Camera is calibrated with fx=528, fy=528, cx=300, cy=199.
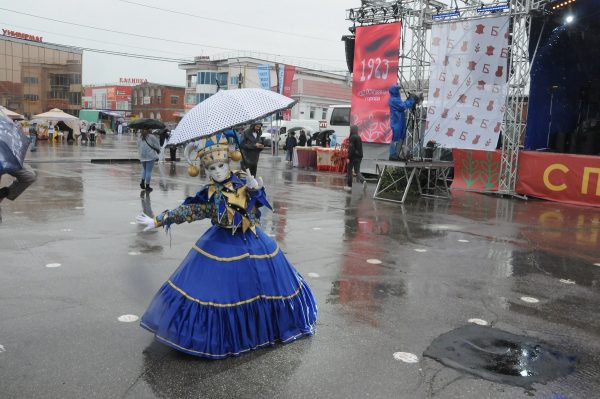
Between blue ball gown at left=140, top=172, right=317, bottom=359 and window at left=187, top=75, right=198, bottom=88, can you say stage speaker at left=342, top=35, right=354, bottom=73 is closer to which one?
blue ball gown at left=140, top=172, right=317, bottom=359

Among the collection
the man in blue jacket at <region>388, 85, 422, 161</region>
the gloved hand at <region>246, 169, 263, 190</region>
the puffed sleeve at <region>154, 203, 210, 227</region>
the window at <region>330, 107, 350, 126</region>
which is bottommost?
the puffed sleeve at <region>154, 203, 210, 227</region>

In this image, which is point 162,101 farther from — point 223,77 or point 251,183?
point 251,183

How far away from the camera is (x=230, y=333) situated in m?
3.56

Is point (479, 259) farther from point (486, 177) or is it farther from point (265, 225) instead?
point (486, 177)

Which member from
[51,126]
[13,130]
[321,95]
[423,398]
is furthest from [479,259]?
[321,95]

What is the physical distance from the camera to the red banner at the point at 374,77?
14.7 m

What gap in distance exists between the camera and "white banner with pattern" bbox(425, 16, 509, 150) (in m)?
12.4

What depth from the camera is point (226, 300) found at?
11.5 ft

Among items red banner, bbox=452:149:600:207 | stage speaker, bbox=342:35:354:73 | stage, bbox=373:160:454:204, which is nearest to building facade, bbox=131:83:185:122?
stage speaker, bbox=342:35:354:73

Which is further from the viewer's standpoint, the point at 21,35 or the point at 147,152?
the point at 21,35

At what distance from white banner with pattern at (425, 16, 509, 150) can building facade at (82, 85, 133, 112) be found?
8255cm

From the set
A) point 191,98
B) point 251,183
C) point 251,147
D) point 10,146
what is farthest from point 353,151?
point 191,98

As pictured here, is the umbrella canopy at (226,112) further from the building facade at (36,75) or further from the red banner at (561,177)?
the building facade at (36,75)

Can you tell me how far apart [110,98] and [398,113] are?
9225cm
